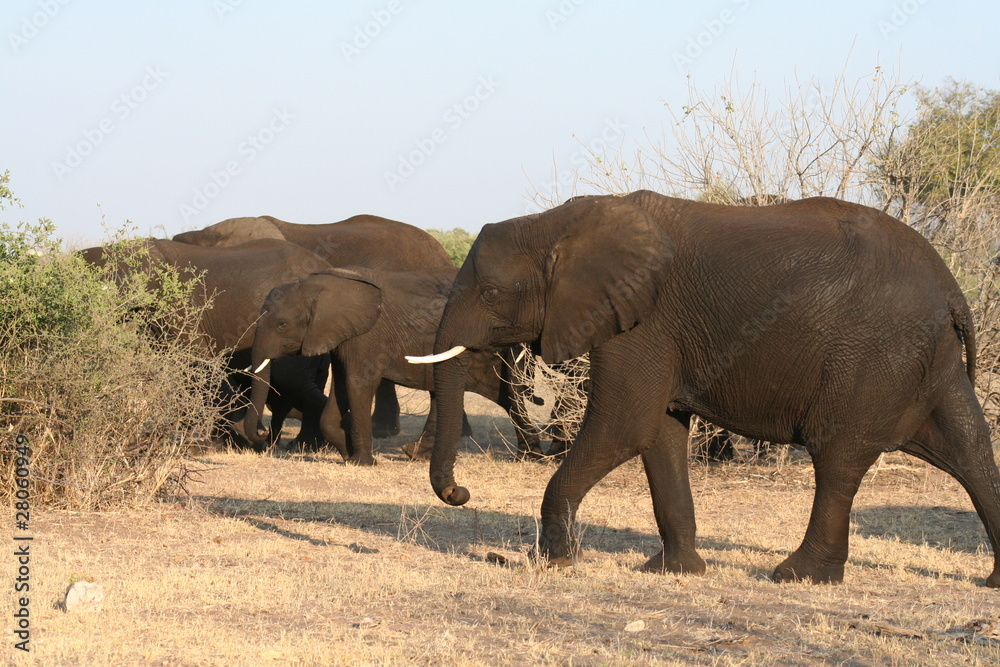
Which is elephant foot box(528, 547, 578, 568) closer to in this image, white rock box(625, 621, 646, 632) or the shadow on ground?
white rock box(625, 621, 646, 632)

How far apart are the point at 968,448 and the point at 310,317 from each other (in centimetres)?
776

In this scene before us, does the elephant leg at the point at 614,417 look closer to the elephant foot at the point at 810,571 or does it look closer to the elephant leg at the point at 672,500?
the elephant leg at the point at 672,500

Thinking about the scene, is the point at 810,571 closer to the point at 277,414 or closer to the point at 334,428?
the point at 334,428

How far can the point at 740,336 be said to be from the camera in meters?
7.20

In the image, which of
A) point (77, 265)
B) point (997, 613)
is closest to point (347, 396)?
point (77, 265)

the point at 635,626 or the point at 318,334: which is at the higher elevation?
the point at 318,334

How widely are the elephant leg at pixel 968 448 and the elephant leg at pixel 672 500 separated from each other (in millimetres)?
1463

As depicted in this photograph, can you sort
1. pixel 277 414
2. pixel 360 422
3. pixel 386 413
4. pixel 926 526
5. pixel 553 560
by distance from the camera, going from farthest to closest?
pixel 386 413 → pixel 277 414 → pixel 360 422 → pixel 926 526 → pixel 553 560

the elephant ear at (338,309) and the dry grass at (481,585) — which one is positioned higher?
the elephant ear at (338,309)

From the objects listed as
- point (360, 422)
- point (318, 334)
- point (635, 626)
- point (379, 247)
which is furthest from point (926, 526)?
point (379, 247)

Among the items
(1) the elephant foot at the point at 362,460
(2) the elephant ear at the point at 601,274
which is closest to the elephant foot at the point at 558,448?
(1) the elephant foot at the point at 362,460

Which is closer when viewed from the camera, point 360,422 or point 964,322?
point 964,322

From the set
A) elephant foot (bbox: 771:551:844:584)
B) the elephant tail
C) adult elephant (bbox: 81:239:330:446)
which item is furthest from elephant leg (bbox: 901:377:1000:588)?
adult elephant (bbox: 81:239:330:446)

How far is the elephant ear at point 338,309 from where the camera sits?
13.3 meters
